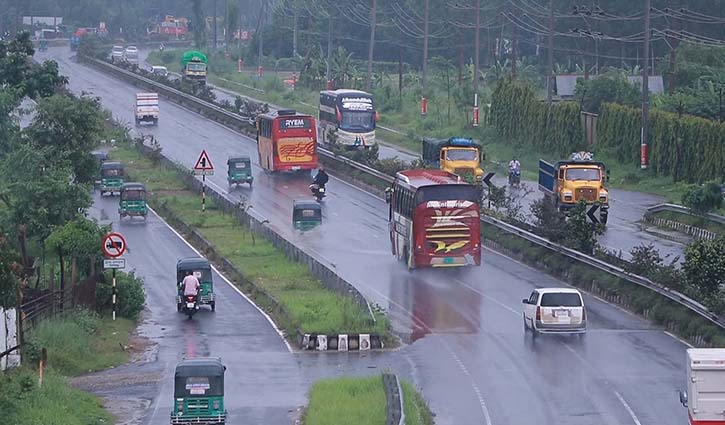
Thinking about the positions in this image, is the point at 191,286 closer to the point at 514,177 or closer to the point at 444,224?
the point at 444,224

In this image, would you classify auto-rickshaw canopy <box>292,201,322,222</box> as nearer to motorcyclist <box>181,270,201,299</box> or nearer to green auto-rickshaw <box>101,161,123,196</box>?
green auto-rickshaw <box>101,161,123,196</box>

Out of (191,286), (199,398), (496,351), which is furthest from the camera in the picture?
(191,286)

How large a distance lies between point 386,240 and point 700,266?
19.4 metres

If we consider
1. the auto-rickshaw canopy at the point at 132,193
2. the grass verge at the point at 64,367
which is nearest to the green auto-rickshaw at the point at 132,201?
the auto-rickshaw canopy at the point at 132,193

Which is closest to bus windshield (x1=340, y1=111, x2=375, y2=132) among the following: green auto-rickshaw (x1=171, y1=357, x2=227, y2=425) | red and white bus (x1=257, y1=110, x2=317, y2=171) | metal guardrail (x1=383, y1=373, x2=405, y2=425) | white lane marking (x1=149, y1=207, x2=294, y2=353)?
red and white bus (x1=257, y1=110, x2=317, y2=171)

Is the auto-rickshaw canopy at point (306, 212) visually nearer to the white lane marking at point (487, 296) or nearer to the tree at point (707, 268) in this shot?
the white lane marking at point (487, 296)

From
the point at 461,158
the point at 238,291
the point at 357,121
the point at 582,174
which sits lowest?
the point at 238,291

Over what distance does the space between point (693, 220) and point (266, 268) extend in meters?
17.9

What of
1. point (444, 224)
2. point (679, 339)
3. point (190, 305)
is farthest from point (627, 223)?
point (190, 305)

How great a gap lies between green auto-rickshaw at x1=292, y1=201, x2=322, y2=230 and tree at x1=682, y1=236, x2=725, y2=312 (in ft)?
79.3

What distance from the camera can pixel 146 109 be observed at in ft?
331

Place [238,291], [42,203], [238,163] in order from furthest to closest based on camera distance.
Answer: [238,163] → [238,291] → [42,203]

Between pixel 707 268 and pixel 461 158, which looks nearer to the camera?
pixel 707 268

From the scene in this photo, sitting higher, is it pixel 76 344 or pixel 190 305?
pixel 76 344
